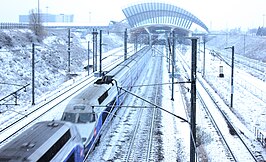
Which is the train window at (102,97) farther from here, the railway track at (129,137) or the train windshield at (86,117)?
the train windshield at (86,117)

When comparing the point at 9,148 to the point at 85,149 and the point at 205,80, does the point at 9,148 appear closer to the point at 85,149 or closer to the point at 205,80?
the point at 85,149

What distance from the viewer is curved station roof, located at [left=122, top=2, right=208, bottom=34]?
120 meters

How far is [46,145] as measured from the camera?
40.0 feet

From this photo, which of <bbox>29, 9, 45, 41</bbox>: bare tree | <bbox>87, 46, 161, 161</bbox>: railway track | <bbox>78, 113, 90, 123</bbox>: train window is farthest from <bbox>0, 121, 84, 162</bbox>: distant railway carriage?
<bbox>29, 9, 45, 41</bbox>: bare tree

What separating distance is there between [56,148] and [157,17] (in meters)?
112

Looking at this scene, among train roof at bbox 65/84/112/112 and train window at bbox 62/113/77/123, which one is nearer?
train window at bbox 62/113/77/123

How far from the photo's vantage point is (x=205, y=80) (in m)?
51.0

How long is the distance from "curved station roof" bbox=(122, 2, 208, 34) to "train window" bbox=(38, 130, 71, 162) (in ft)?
350

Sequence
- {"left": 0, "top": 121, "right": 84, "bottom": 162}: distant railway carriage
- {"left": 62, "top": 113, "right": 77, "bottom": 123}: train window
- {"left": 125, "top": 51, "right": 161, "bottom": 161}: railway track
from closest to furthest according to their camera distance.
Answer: {"left": 0, "top": 121, "right": 84, "bottom": 162}: distant railway carriage, {"left": 62, "top": 113, "right": 77, "bottom": 123}: train window, {"left": 125, "top": 51, "right": 161, "bottom": 161}: railway track

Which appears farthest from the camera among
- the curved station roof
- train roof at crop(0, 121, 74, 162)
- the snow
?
the curved station roof

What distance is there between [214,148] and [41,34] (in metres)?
53.6

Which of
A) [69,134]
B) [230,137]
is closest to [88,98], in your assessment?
[69,134]

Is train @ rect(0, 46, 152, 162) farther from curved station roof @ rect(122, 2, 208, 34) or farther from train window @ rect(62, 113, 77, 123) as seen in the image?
curved station roof @ rect(122, 2, 208, 34)

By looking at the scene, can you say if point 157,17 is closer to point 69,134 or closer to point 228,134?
point 228,134
